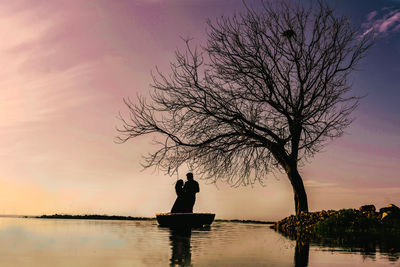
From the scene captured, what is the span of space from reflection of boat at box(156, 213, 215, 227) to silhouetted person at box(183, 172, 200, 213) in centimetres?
151

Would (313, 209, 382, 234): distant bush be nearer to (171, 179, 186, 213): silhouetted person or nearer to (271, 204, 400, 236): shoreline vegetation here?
(271, 204, 400, 236): shoreline vegetation

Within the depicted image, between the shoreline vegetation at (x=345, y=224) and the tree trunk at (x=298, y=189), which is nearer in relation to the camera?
the shoreline vegetation at (x=345, y=224)

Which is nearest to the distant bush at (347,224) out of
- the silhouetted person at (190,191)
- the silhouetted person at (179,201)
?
the silhouetted person at (190,191)

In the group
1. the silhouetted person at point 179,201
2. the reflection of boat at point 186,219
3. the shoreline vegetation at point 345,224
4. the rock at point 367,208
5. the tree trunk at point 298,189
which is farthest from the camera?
the rock at point 367,208

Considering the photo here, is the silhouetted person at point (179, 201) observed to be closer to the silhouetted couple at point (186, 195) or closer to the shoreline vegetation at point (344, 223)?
the silhouetted couple at point (186, 195)

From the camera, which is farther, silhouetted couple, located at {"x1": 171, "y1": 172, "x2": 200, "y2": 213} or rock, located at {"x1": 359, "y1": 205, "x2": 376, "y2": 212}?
rock, located at {"x1": 359, "y1": 205, "x2": 376, "y2": 212}

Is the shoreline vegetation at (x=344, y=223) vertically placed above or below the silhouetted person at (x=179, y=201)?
below

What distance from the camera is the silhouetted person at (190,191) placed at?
64.2 feet

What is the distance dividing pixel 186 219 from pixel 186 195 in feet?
7.01

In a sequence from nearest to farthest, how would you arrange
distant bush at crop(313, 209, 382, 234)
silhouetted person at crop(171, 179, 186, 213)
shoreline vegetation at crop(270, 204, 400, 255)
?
shoreline vegetation at crop(270, 204, 400, 255) → distant bush at crop(313, 209, 382, 234) → silhouetted person at crop(171, 179, 186, 213)

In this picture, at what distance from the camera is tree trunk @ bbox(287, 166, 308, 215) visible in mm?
20938

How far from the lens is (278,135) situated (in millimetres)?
21047

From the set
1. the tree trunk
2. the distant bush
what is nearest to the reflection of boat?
the distant bush

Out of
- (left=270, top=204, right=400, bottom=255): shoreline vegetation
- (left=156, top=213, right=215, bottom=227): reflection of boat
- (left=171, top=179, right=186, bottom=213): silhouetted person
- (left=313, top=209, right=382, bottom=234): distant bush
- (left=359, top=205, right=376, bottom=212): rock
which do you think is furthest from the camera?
(left=359, top=205, right=376, bottom=212): rock
